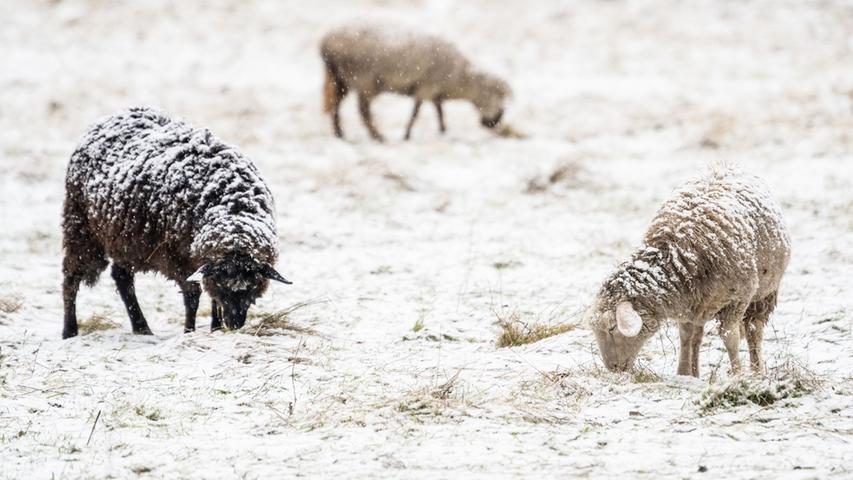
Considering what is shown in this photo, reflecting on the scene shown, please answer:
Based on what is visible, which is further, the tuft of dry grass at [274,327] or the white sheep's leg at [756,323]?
the tuft of dry grass at [274,327]

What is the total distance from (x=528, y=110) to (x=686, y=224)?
11404mm

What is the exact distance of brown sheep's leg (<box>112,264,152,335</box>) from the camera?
686 centimetres

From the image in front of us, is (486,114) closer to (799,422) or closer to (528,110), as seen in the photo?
(528,110)

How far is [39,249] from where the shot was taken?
9.07 m

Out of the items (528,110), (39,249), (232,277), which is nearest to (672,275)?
(232,277)

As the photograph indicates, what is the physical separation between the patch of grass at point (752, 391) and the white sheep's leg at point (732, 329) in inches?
21.0

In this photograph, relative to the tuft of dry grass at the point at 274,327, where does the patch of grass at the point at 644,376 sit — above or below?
above

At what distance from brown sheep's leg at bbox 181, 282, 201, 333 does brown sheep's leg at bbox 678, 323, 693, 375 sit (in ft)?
11.4

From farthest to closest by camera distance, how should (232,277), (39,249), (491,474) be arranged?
1. (39,249)
2. (232,277)
3. (491,474)

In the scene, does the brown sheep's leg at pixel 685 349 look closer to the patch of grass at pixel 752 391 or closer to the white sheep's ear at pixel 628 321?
the white sheep's ear at pixel 628 321

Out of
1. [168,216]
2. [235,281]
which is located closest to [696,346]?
[235,281]

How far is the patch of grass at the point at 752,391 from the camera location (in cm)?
468

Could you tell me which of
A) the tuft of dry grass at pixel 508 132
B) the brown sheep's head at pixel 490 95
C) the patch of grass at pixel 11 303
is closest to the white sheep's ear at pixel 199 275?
the patch of grass at pixel 11 303

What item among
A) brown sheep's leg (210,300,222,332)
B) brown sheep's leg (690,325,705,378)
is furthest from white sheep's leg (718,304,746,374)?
brown sheep's leg (210,300,222,332)
